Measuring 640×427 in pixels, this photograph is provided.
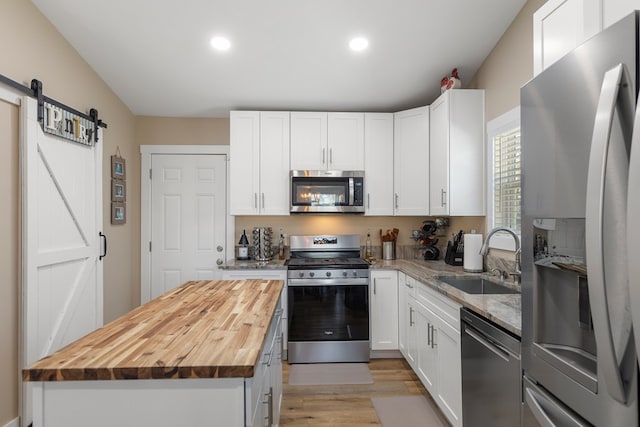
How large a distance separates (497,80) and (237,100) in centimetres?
242

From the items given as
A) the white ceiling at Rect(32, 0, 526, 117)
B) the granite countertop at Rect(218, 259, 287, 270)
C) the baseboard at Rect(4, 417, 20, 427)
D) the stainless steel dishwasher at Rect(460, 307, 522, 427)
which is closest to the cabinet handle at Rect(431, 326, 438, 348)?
the stainless steel dishwasher at Rect(460, 307, 522, 427)

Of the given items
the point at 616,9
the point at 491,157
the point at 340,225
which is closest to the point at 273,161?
the point at 340,225

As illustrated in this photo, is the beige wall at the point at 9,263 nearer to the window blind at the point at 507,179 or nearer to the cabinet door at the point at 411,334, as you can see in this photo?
the cabinet door at the point at 411,334

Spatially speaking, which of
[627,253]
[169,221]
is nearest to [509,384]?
[627,253]

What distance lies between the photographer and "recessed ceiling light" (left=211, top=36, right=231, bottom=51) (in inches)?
106

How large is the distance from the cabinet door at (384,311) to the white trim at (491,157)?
0.94m

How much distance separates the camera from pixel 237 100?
347 cm

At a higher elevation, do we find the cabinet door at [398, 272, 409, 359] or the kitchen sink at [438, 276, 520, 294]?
the kitchen sink at [438, 276, 520, 294]

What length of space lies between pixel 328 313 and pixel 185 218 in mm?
1957

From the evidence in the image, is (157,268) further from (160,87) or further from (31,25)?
(31,25)

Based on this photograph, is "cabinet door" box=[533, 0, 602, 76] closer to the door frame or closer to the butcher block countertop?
the butcher block countertop

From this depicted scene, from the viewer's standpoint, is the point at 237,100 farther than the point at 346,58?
Yes

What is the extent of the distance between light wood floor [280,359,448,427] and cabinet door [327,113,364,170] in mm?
2004

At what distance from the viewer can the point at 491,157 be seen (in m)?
2.82
